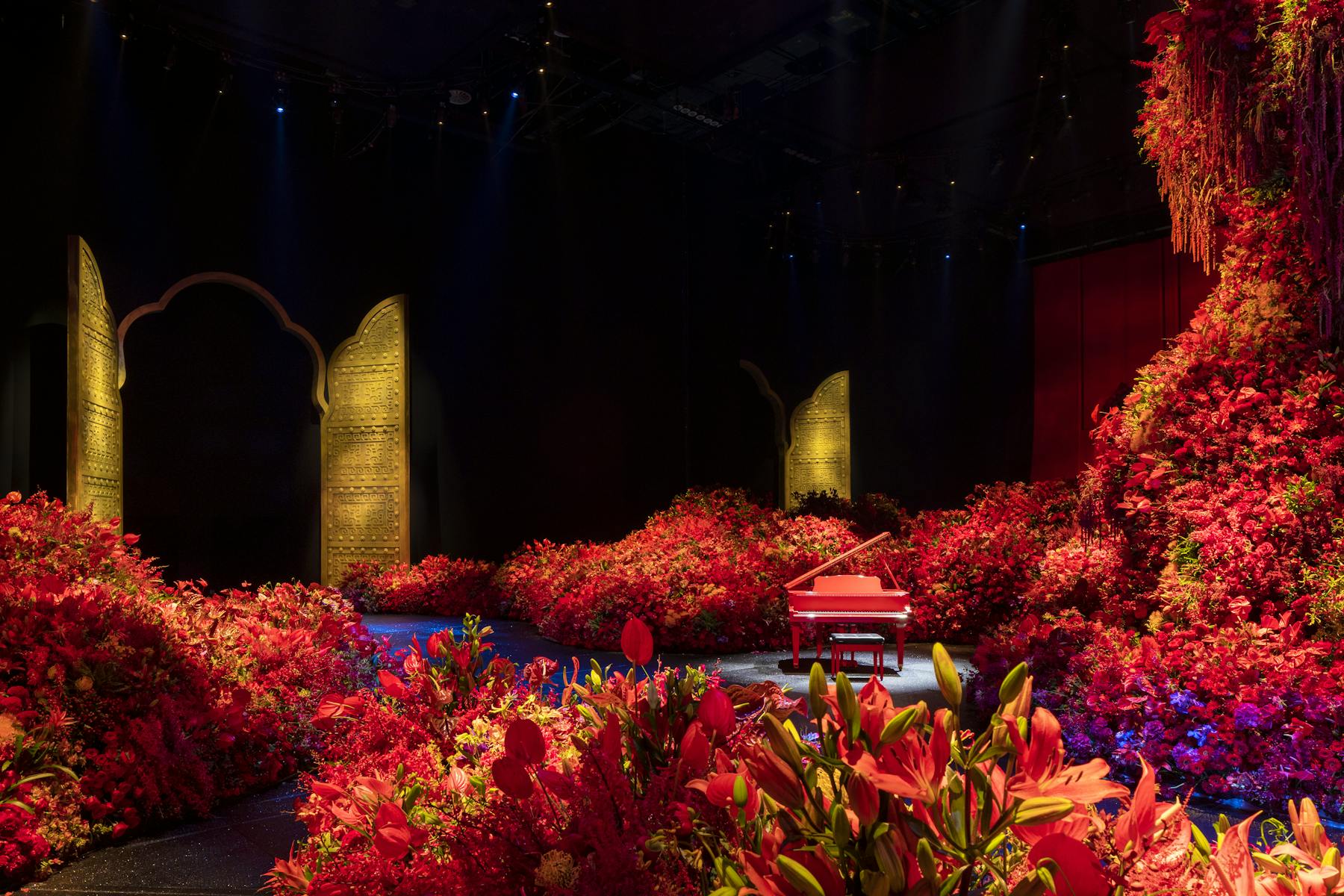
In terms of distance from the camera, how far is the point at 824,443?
1554 cm

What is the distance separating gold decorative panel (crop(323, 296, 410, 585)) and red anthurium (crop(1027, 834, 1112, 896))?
10.3m

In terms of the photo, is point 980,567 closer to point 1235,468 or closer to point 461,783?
point 1235,468

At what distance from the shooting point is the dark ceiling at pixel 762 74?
27.8ft

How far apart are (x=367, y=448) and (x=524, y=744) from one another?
1024 centimetres

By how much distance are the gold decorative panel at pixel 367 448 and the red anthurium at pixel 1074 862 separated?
10.3m

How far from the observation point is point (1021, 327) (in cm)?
1544

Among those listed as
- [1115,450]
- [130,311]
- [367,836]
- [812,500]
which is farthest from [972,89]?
[367,836]

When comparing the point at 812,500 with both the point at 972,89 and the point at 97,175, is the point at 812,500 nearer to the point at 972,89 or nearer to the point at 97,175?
the point at 972,89

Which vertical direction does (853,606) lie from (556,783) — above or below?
below

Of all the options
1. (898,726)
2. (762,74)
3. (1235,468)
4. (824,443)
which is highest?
(762,74)

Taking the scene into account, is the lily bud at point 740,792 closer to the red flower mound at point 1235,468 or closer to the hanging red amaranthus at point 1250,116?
the red flower mound at point 1235,468

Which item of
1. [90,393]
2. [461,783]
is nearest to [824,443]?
[90,393]

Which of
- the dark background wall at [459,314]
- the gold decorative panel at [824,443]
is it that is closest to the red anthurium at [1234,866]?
the dark background wall at [459,314]

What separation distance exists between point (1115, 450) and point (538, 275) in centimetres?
817
